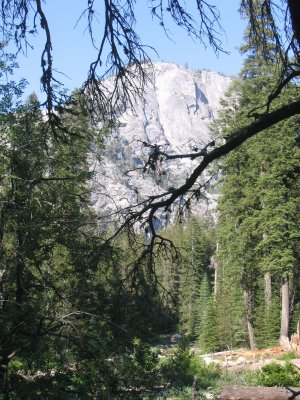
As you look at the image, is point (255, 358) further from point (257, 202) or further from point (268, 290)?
point (257, 202)

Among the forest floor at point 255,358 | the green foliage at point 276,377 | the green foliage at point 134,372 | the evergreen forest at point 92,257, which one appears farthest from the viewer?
the forest floor at point 255,358

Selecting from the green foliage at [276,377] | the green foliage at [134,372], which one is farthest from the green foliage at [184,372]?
the green foliage at [134,372]

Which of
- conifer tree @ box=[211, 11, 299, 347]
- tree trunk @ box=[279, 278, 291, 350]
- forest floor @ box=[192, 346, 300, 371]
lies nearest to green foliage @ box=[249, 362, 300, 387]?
forest floor @ box=[192, 346, 300, 371]

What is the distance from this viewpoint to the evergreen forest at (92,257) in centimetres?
346

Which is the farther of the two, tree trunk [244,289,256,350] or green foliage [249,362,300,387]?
tree trunk [244,289,256,350]

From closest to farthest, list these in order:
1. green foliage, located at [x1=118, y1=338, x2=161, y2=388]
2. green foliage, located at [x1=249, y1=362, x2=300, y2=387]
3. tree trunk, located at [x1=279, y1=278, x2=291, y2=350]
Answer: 1. green foliage, located at [x1=118, y1=338, x2=161, y2=388]
2. green foliage, located at [x1=249, y1=362, x2=300, y2=387]
3. tree trunk, located at [x1=279, y1=278, x2=291, y2=350]

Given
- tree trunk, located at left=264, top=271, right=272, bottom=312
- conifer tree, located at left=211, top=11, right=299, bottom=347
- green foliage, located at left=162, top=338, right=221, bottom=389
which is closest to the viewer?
green foliage, located at left=162, top=338, right=221, bottom=389

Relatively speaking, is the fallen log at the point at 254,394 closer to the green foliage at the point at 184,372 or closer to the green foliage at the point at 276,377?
the green foliage at the point at 184,372

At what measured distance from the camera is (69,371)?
659cm

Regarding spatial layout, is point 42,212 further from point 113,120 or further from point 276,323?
point 276,323

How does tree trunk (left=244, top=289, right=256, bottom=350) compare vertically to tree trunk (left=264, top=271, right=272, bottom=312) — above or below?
below

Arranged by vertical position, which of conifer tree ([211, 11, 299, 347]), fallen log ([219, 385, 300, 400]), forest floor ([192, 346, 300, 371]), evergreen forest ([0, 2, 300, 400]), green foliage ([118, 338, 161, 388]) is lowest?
forest floor ([192, 346, 300, 371])

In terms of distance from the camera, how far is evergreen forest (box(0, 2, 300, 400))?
3.46 metres

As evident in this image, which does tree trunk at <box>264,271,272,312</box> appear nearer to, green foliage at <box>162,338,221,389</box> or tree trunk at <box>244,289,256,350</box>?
tree trunk at <box>244,289,256,350</box>
